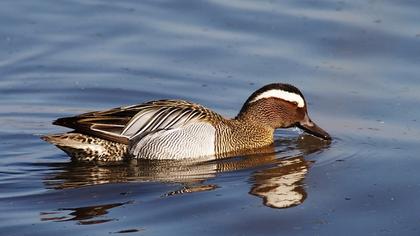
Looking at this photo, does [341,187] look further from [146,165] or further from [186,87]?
[186,87]

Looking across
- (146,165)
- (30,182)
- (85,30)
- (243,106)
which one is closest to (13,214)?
(30,182)

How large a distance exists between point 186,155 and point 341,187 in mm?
1995

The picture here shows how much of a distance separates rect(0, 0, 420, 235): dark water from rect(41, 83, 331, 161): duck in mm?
210

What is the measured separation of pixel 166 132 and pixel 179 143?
0.68 ft

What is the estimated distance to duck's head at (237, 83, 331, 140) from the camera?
1216 cm

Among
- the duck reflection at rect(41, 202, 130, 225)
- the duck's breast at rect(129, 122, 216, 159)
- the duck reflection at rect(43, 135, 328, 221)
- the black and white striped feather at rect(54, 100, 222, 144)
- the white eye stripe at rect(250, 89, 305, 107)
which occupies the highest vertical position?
the white eye stripe at rect(250, 89, 305, 107)

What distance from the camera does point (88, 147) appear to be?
38.6ft

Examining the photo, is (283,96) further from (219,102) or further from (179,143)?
(179,143)

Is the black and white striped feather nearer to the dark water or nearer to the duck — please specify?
the duck

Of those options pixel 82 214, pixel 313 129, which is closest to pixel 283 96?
pixel 313 129

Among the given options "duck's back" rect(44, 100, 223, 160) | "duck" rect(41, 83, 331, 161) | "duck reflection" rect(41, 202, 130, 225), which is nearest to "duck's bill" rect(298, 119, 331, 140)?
"duck" rect(41, 83, 331, 161)

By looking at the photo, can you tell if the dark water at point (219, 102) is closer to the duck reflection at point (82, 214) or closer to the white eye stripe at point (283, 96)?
the duck reflection at point (82, 214)

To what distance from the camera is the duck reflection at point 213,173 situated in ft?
33.6

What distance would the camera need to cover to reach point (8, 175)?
1087 centimetres
